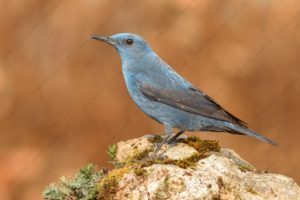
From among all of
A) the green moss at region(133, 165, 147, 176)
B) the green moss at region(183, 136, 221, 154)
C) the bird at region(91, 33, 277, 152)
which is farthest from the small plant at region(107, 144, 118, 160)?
the green moss at region(133, 165, 147, 176)

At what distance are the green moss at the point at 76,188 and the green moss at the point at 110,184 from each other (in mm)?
125

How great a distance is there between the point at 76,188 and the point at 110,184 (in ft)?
1.66

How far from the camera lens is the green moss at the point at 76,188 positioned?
6.64 meters

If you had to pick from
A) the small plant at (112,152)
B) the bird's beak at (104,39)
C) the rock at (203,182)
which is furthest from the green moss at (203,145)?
the bird's beak at (104,39)

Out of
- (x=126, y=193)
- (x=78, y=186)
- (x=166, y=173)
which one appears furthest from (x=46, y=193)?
(x=166, y=173)

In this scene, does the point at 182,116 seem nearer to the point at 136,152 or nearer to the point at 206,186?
the point at 136,152

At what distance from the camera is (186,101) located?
800cm

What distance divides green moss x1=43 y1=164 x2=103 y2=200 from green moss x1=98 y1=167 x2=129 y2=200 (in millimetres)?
125

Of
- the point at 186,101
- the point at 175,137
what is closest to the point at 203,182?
the point at 175,137

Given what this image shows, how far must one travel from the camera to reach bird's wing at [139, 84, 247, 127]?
7.90m

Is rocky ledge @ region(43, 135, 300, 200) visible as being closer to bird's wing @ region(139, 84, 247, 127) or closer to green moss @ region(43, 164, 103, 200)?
green moss @ region(43, 164, 103, 200)

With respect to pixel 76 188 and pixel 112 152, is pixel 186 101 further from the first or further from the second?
pixel 76 188

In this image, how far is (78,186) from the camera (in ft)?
21.8

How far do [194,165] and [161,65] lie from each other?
2.31 m
